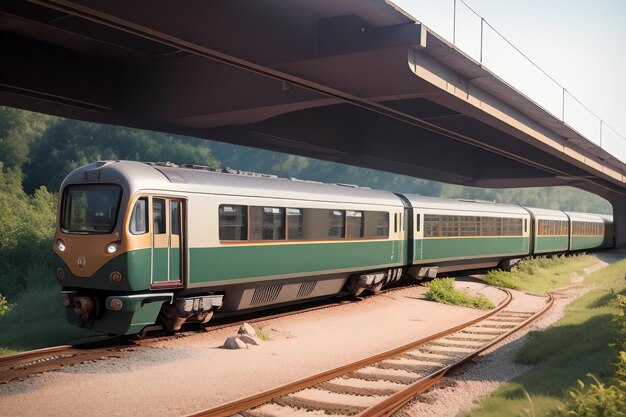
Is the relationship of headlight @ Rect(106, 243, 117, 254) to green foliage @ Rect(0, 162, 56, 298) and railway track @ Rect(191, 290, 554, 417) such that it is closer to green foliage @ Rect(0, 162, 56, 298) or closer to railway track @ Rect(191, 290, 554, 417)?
railway track @ Rect(191, 290, 554, 417)

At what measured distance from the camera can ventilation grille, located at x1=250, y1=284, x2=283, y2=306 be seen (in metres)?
15.1

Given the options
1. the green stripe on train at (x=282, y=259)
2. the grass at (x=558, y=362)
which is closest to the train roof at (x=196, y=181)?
the green stripe on train at (x=282, y=259)

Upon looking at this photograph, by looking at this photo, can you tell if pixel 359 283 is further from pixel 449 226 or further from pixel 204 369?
pixel 204 369

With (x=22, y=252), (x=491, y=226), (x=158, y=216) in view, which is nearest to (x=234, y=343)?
(x=158, y=216)

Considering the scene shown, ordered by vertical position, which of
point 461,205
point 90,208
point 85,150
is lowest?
point 90,208

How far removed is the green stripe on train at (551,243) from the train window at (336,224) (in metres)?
19.1

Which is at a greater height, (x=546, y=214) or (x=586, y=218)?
(x=546, y=214)

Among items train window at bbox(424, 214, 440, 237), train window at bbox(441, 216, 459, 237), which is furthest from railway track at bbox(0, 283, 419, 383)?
train window at bbox(441, 216, 459, 237)

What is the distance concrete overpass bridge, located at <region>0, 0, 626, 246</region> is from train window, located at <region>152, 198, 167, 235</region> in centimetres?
370

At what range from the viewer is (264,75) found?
17.0 m

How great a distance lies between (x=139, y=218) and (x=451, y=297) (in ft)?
39.0

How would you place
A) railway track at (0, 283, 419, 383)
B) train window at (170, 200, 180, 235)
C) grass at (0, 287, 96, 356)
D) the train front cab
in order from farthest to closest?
grass at (0, 287, 96, 356) → train window at (170, 200, 180, 235) → the train front cab → railway track at (0, 283, 419, 383)

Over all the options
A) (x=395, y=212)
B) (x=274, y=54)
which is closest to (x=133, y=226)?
(x=274, y=54)

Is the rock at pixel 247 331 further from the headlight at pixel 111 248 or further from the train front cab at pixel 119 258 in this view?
the headlight at pixel 111 248
